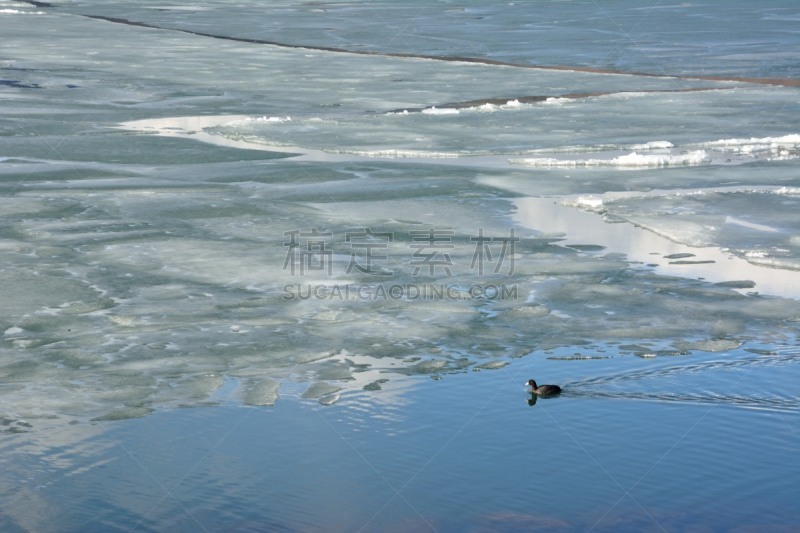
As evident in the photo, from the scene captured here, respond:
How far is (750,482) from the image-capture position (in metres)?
4.65

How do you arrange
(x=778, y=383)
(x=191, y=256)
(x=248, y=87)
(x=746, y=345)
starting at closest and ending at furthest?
(x=778, y=383) < (x=746, y=345) < (x=191, y=256) < (x=248, y=87)

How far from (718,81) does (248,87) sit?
22.3ft

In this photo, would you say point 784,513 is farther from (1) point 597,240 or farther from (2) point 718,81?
(2) point 718,81

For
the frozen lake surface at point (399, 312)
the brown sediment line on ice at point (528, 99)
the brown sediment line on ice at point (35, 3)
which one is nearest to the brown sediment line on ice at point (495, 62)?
the brown sediment line on ice at point (528, 99)

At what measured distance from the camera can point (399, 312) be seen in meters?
6.90

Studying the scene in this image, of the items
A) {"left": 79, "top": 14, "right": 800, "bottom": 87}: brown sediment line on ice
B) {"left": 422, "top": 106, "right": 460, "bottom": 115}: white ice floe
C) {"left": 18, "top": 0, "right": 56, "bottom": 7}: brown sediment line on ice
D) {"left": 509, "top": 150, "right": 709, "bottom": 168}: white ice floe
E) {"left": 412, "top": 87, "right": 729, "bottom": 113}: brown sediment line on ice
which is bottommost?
{"left": 509, "top": 150, "right": 709, "bottom": 168}: white ice floe

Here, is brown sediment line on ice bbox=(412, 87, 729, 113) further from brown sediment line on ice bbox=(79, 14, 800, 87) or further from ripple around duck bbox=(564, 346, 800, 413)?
ripple around duck bbox=(564, 346, 800, 413)

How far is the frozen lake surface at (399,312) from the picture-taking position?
15.2 ft

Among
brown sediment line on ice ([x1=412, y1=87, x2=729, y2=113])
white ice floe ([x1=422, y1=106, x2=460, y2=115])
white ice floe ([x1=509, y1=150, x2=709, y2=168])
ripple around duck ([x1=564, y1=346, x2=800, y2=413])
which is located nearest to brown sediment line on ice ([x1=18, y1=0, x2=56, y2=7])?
brown sediment line on ice ([x1=412, y1=87, x2=729, y2=113])

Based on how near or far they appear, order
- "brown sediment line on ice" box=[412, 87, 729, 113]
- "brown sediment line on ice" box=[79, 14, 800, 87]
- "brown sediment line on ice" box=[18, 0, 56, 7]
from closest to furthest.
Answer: "brown sediment line on ice" box=[412, 87, 729, 113]
"brown sediment line on ice" box=[79, 14, 800, 87]
"brown sediment line on ice" box=[18, 0, 56, 7]

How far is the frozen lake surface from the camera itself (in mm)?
4633

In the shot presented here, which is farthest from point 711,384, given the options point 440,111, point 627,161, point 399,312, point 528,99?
point 528,99

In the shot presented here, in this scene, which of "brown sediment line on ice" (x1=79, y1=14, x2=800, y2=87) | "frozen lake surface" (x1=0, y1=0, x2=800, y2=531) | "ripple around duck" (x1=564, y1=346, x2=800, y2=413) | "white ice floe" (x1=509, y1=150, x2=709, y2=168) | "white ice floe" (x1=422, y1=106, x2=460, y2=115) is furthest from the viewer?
"brown sediment line on ice" (x1=79, y1=14, x2=800, y2=87)

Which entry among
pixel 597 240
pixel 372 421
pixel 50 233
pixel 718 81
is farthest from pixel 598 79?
pixel 372 421
